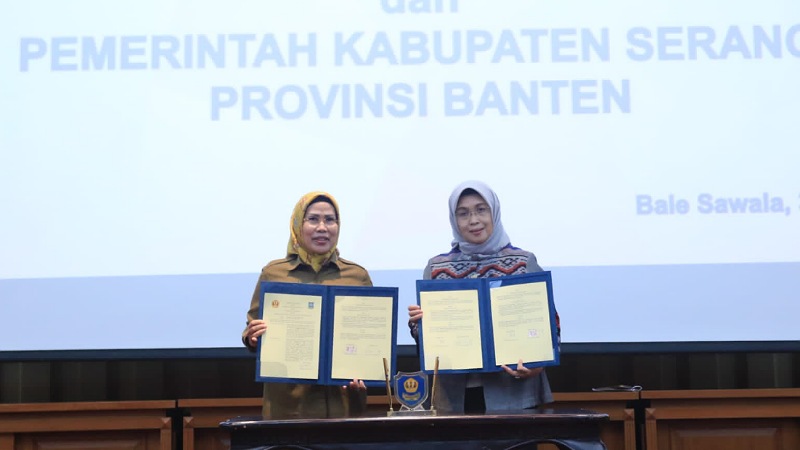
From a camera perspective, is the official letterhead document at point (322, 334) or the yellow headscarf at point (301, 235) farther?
the yellow headscarf at point (301, 235)

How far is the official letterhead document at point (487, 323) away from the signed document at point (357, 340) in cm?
11

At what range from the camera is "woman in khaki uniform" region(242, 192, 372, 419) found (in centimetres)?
254

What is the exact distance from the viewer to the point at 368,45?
3.66 m

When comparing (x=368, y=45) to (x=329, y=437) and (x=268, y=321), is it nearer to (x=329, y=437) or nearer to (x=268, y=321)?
(x=268, y=321)

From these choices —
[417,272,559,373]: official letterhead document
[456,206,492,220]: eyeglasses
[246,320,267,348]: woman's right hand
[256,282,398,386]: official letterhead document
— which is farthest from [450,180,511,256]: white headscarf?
[246,320,267,348]: woman's right hand

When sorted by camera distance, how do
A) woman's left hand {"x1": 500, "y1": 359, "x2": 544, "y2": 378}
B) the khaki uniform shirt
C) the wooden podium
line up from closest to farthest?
the wooden podium < woman's left hand {"x1": 500, "y1": 359, "x2": 544, "y2": 378} < the khaki uniform shirt

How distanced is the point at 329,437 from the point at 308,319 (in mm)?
336

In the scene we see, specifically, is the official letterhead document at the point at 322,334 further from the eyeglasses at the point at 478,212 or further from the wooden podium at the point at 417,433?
the eyeglasses at the point at 478,212

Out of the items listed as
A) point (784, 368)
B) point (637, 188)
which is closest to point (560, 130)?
point (637, 188)

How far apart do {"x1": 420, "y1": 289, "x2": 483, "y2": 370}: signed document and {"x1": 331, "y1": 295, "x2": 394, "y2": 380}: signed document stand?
0.12 metres

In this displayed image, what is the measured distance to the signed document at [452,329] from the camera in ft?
7.90

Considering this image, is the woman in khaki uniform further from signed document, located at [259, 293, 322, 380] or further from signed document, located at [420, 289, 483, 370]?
signed document, located at [420, 289, 483, 370]

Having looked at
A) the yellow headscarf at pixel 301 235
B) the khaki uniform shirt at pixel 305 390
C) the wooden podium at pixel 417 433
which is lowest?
the wooden podium at pixel 417 433

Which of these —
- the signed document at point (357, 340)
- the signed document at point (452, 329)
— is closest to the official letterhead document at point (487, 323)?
the signed document at point (452, 329)
